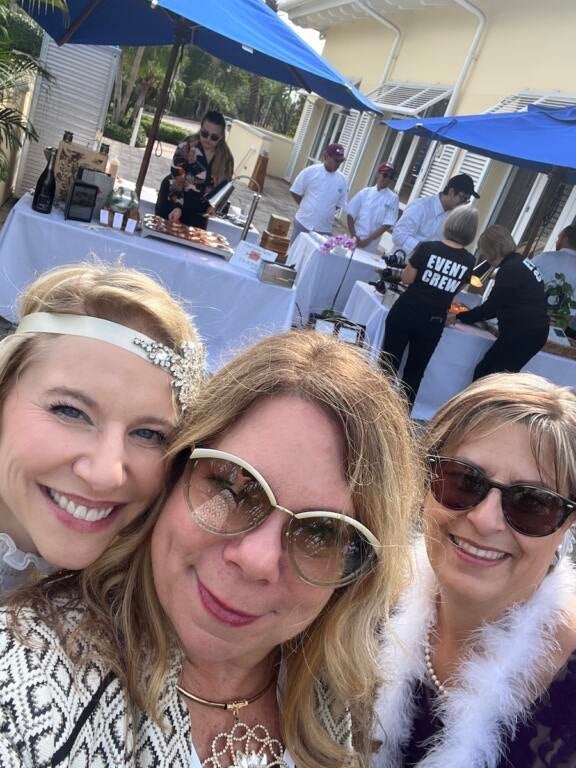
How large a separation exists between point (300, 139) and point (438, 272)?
18.9 meters

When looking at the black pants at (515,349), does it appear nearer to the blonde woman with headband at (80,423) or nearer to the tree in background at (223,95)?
the blonde woman with headband at (80,423)

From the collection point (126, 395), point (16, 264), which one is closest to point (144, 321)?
point (126, 395)

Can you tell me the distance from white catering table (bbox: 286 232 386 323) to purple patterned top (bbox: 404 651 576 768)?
5.50m

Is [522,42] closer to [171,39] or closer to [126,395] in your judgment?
[171,39]

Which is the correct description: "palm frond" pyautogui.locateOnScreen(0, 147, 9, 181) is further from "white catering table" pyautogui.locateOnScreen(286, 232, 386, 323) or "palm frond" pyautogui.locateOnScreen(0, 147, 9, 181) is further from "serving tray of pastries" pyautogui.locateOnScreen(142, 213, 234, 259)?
"white catering table" pyautogui.locateOnScreen(286, 232, 386, 323)

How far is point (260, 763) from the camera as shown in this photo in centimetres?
112

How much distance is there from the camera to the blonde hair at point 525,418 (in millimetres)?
1360

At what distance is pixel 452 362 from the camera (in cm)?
521

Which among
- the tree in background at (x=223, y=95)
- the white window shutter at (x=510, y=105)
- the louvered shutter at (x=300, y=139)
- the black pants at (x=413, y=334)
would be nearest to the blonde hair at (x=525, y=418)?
the black pants at (x=413, y=334)

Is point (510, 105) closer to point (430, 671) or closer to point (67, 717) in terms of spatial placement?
point (430, 671)

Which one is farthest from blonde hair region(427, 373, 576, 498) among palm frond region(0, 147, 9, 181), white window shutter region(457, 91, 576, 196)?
white window shutter region(457, 91, 576, 196)

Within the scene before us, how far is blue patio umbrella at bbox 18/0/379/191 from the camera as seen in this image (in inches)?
152

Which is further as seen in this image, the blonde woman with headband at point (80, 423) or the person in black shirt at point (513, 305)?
the person in black shirt at point (513, 305)

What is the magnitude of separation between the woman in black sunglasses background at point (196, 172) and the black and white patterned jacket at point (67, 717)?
4.42 m
